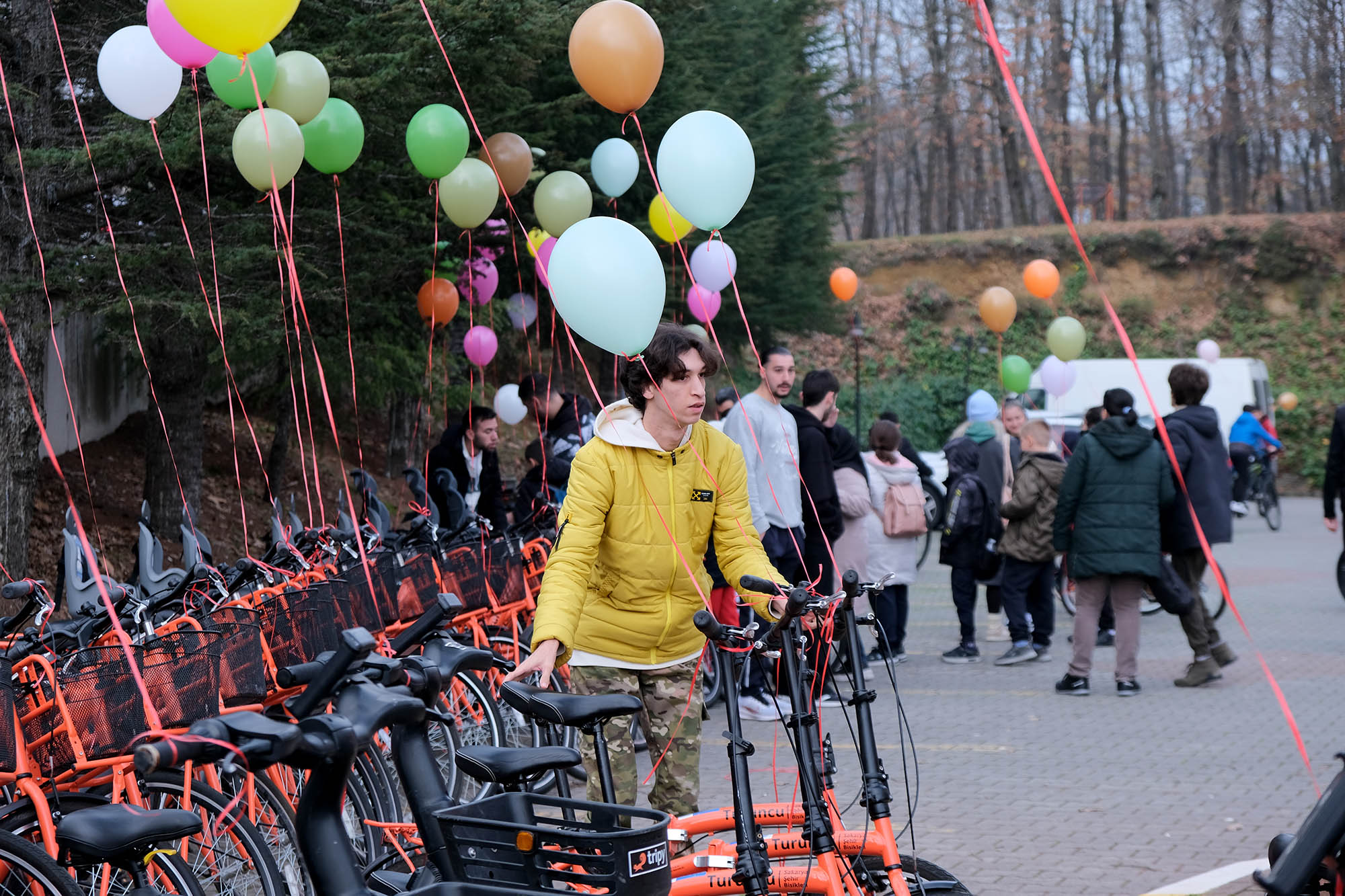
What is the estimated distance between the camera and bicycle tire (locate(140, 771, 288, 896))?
13.5 feet

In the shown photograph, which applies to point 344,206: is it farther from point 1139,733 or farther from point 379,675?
point 379,675

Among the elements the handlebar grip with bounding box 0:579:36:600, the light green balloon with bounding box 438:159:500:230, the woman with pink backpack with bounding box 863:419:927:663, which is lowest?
the woman with pink backpack with bounding box 863:419:927:663

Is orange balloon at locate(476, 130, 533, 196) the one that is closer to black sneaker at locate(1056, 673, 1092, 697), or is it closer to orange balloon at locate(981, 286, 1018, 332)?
black sneaker at locate(1056, 673, 1092, 697)

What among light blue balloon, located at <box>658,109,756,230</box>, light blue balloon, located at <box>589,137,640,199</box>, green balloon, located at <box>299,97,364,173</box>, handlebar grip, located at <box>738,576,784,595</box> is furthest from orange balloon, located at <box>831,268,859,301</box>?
handlebar grip, located at <box>738,576,784,595</box>

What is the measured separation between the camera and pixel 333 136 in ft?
26.3

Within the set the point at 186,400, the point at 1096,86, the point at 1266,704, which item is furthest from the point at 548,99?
the point at 1096,86

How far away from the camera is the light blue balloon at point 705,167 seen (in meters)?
6.13

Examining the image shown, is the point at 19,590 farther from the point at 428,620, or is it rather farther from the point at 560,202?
the point at 560,202

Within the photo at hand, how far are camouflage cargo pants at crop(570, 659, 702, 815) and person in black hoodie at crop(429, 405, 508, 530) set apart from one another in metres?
5.96

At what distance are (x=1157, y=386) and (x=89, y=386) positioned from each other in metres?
19.9

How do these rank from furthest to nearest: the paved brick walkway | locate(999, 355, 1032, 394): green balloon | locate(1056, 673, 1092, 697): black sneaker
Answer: locate(999, 355, 1032, 394): green balloon, locate(1056, 673, 1092, 697): black sneaker, the paved brick walkway

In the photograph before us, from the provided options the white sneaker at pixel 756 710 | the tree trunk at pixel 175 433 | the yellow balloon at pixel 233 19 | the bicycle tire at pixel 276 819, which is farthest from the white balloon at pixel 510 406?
the bicycle tire at pixel 276 819

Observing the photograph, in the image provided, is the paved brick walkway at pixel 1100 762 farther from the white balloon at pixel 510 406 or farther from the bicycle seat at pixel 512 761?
the white balloon at pixel 510 406

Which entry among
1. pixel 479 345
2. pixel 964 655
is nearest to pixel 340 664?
pixel 964 655
